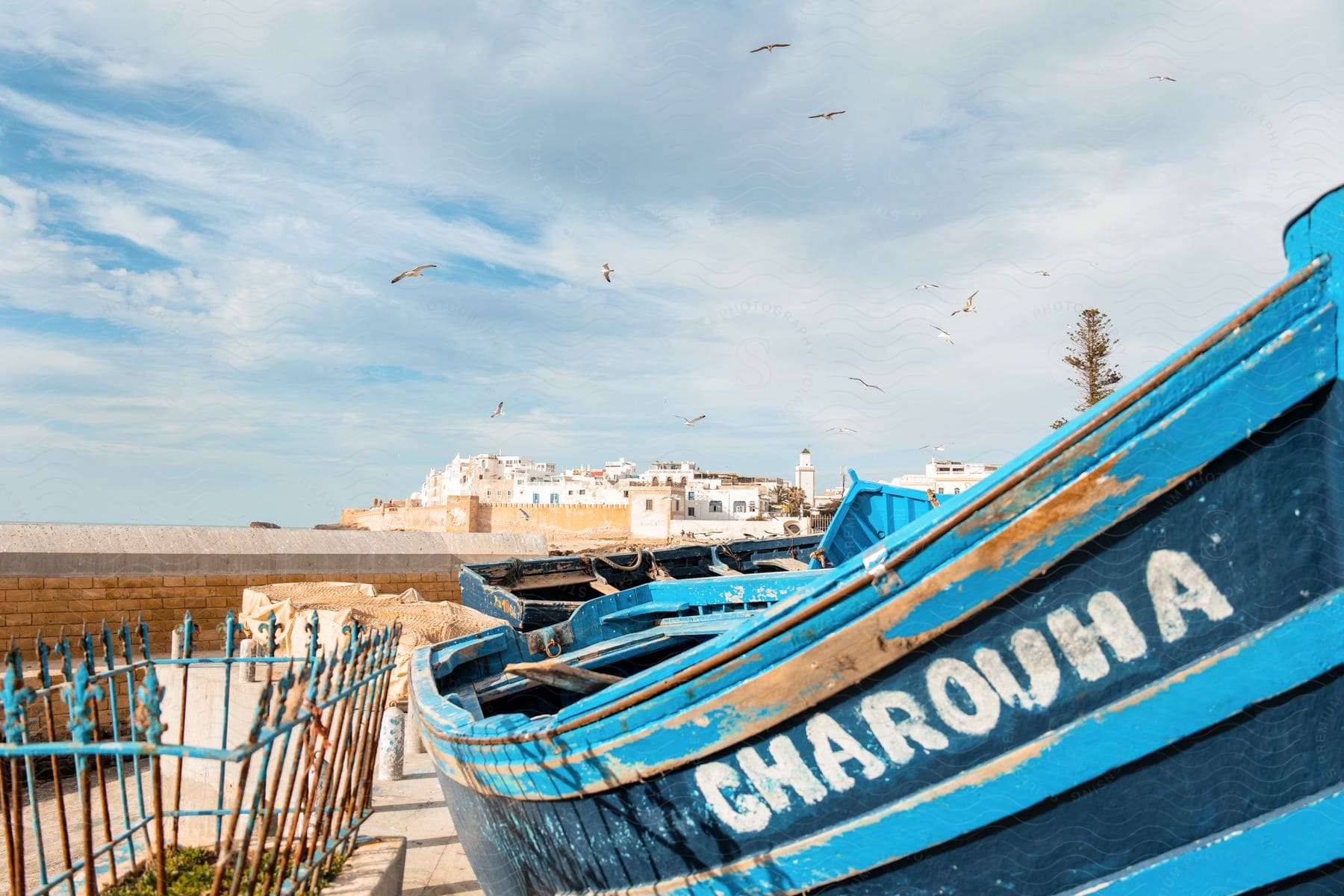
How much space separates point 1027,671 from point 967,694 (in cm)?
17

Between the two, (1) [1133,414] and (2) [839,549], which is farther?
(2) [839,549]

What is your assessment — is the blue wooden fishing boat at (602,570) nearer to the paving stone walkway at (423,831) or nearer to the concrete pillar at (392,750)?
the concrete pillar at (392,750)

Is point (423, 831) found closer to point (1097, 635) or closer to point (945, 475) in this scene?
point (1097, 635)

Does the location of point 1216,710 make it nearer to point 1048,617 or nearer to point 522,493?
point 1048,617

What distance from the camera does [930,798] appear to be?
7.50ft

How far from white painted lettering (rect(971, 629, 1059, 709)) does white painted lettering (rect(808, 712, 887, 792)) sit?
0.40 meters

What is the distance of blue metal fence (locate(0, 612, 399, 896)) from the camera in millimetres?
2418

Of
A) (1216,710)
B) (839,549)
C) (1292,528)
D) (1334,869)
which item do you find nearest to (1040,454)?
(1292,528)

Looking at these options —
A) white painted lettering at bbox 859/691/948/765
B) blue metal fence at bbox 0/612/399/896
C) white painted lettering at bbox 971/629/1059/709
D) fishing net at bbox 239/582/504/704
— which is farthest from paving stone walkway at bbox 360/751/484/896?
white painted lettering at bbox 971/629/1059/709

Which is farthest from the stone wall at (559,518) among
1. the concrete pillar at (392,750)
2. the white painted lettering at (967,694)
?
the white painted lettering at (967,694)

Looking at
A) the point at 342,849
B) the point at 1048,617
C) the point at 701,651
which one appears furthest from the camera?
the point at 342,849

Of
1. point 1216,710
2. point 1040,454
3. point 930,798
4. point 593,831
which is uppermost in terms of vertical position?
point 1040,454

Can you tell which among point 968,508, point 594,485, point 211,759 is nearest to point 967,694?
point 968,508

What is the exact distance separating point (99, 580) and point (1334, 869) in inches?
482
